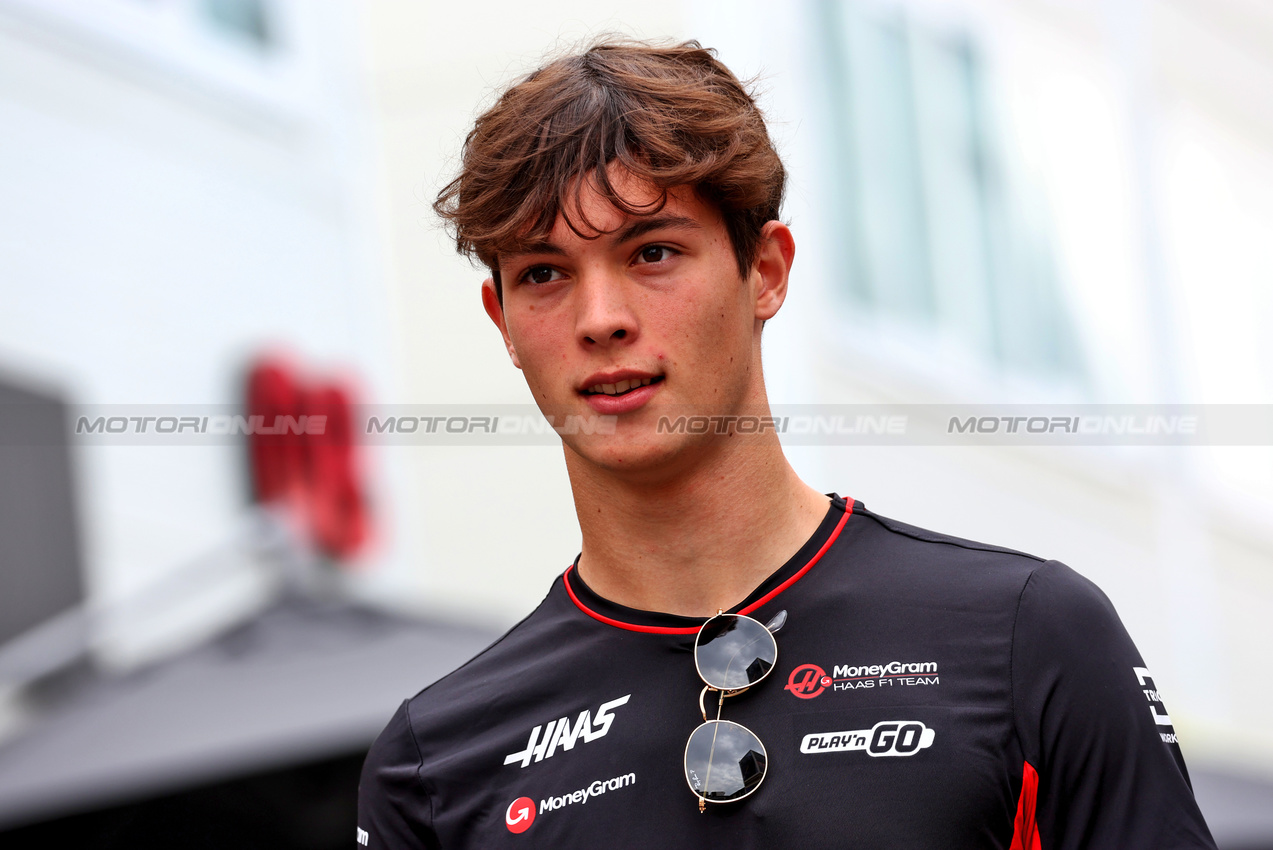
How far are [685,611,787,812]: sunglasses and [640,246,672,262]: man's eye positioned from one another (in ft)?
1.91

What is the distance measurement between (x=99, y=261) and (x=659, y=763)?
217 inches

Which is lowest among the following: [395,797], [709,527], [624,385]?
[395,797]

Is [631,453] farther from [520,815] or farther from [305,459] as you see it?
[305,459]

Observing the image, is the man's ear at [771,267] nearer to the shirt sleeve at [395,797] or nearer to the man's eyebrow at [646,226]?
the man's eyebrow at [646,226]

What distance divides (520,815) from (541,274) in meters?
0.89

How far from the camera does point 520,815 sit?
84.4 inches

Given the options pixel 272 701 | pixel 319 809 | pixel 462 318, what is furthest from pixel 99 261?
pixel 319 809

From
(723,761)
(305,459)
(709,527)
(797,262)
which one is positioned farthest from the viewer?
(797,262)

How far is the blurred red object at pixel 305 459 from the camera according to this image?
7.16 m

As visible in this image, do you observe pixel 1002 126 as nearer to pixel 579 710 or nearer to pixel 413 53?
pixel 413 53

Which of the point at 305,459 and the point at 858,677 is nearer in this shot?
the point at 858,677

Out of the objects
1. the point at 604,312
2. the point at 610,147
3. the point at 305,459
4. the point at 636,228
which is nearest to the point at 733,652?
the point at 604,312

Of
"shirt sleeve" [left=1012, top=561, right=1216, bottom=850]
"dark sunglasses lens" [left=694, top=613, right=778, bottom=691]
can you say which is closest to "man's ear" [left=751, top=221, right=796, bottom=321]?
"dark sunglasses lens" [left=694, top=613, right=778, bottom=691]

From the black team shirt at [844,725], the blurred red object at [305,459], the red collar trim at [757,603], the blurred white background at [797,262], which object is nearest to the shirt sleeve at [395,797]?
the black team shirt at [844,725]
